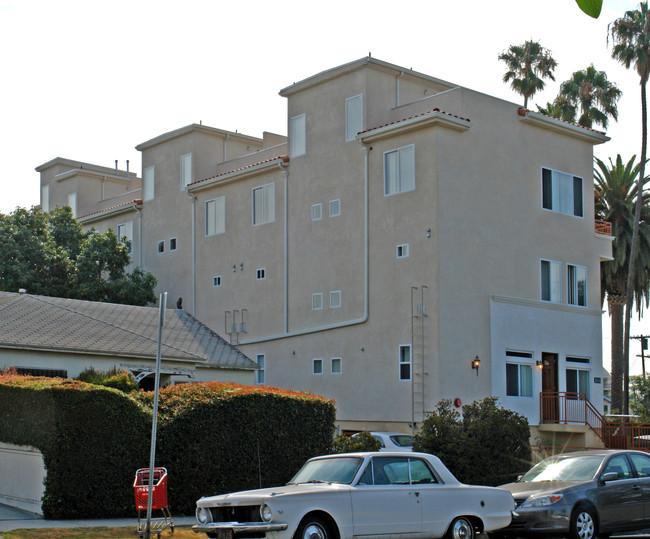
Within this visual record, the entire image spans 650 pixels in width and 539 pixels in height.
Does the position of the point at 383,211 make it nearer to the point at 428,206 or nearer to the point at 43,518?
the point at 428,206

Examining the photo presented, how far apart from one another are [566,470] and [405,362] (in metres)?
14.4

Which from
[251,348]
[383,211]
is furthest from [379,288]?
[251,348]

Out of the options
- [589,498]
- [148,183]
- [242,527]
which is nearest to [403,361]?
[589,498]

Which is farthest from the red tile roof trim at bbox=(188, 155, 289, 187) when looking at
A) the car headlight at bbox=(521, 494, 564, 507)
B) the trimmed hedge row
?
the car headlight at bbox=(521, 494, 564, 507)

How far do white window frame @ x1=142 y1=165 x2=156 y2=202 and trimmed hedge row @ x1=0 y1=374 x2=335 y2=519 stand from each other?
24.5 meters

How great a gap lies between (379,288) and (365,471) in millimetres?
18209

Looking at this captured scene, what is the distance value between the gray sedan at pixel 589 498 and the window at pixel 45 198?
41.7 metres

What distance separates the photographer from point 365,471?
12781 millimetres

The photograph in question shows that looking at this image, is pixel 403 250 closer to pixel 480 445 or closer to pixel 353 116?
pixel 353 116

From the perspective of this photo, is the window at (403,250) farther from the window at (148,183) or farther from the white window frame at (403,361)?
the window at (148,183)

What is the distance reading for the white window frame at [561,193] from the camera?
32.8 m

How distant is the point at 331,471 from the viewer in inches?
514

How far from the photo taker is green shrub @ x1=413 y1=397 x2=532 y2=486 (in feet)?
66.6

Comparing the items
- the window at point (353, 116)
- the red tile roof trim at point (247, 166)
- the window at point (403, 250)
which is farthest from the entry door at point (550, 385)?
the red tile roof trim at point (247, 166)
